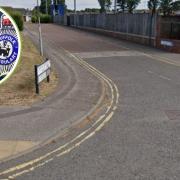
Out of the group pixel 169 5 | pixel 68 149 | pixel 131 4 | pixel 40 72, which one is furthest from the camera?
pixel 131 4

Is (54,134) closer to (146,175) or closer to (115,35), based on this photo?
Answer: (146,175)

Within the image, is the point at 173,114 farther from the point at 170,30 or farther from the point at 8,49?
the point at 170,30

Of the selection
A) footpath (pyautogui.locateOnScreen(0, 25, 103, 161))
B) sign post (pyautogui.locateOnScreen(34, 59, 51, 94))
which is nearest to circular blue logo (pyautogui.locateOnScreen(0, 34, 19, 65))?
footpath (pyautogui.locateOnScreen(0, 25, 103, 161))

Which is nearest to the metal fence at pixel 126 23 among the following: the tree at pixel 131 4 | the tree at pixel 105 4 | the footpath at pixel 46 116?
the tree at pixel 131 4

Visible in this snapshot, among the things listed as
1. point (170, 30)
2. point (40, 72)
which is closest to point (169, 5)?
point (170, 30)

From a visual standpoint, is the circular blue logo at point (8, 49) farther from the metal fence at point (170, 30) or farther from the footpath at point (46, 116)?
the metal fence at point (170, 30)

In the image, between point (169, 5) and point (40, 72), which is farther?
point (169, 5)

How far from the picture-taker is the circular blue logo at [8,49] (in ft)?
31.8

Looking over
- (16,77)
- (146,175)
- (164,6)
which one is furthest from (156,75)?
(164,6)

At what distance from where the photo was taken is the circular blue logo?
969cm

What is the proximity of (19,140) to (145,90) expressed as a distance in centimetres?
741

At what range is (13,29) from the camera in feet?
33.0

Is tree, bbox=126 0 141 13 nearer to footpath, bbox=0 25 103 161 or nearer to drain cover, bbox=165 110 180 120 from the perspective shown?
footpath, bbox=0 25 103 161

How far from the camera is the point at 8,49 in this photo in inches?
390
